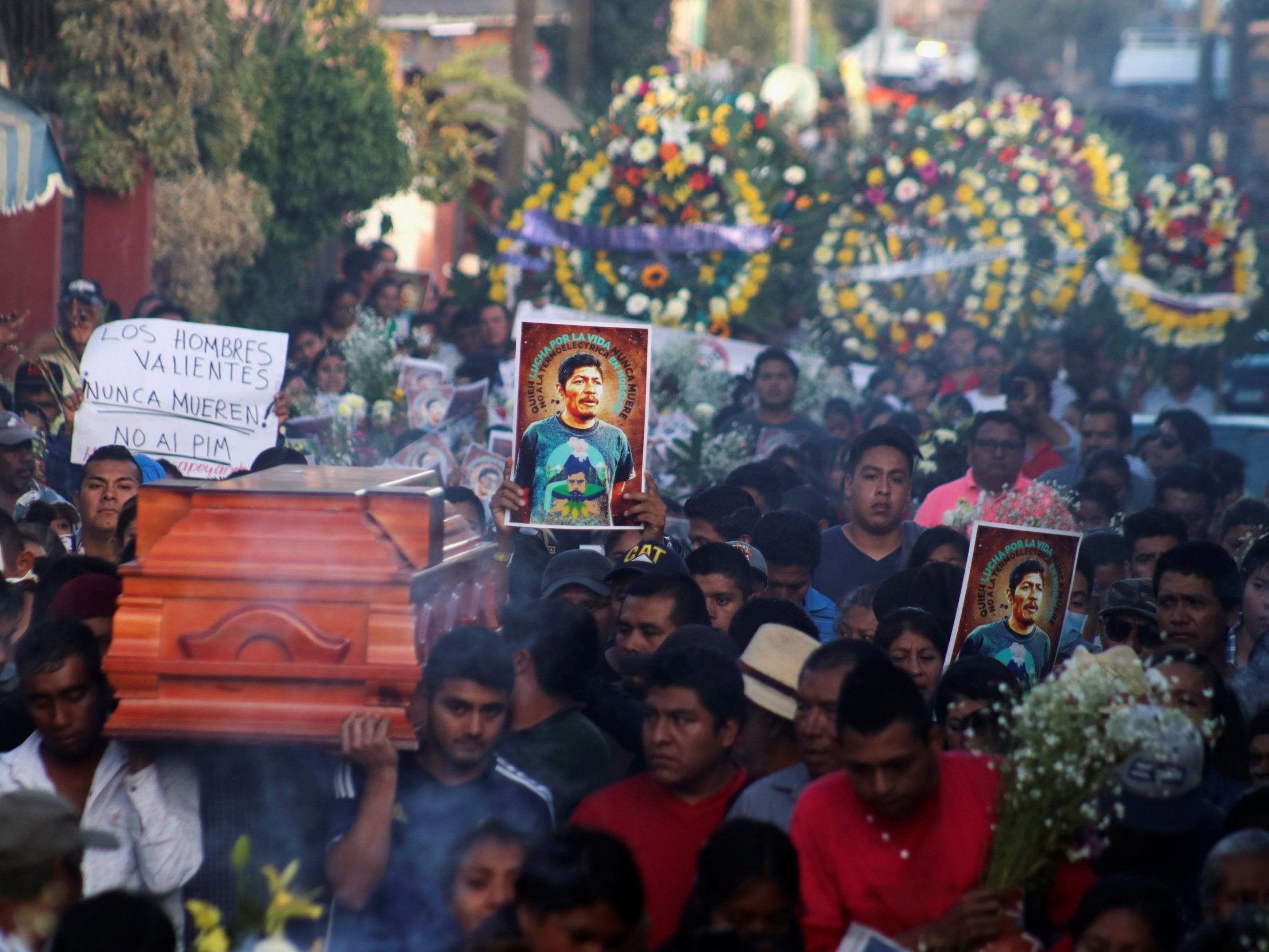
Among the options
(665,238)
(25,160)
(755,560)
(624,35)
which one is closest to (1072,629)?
(755,560)

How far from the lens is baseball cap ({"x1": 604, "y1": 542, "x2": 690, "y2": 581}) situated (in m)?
5.78

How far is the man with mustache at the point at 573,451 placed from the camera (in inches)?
210

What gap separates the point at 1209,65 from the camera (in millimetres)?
25219

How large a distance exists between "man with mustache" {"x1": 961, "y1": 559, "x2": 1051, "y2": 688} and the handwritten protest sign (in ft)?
11.5

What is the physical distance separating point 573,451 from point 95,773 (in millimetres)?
1861

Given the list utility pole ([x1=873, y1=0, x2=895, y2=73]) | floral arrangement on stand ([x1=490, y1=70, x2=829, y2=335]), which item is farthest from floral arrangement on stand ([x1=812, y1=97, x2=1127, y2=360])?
utility pole ([x1=873, y1=0, x2=895, y2=73])

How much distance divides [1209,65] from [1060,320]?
46.0 ft

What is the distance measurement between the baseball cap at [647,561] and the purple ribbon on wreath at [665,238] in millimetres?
5633

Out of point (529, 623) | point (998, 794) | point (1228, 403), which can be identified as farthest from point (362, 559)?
point (1228, 403)

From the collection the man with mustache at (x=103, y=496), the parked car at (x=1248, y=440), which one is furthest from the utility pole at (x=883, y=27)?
the man with mustache at (x=103, y=496)

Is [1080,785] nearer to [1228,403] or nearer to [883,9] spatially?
[1228,403]

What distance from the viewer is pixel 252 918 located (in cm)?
350

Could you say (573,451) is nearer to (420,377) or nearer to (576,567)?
(576,567)

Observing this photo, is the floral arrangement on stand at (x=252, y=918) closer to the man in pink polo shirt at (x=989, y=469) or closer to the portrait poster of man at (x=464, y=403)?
the man in pink polo shirt at (x=989, y=469)
